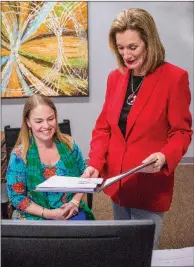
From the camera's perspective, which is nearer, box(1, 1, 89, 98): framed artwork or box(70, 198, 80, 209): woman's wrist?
box(70, 198, 80, 209): woman's wrist

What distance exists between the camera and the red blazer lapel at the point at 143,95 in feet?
4.21

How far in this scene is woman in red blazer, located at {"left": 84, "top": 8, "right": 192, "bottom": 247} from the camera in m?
1.22

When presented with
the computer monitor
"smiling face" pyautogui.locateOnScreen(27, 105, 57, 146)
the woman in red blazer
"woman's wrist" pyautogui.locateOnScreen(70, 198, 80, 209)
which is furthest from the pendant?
the computer monitor

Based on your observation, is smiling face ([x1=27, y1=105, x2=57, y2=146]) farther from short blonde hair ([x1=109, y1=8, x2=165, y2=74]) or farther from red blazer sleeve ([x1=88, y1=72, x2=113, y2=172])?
short blonde hair ([x1=109, y1=8, x2=165, y2=74])

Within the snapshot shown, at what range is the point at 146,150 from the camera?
52.0 inches

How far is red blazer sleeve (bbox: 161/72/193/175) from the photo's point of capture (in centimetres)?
124

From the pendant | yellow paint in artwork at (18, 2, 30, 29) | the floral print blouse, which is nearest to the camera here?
the pendant

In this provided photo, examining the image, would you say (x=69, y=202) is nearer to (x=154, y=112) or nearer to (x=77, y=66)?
(x=154, y=112)

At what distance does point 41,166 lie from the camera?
1.60 m

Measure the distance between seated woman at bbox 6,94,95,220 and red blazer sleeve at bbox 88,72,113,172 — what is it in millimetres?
251

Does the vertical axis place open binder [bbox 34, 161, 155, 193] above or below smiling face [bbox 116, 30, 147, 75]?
below

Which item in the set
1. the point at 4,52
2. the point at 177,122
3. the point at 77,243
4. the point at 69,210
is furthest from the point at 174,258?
the point at 4,52

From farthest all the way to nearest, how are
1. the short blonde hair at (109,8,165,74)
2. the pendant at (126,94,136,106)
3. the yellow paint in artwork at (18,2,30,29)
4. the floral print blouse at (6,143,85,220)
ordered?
the yellow paint in artwork at (18,2,30,29) → the floral print blouse at (6,143,85,220) → the pendant at (126,94,136,106) → the short blonde hair at (109,8,165,74)

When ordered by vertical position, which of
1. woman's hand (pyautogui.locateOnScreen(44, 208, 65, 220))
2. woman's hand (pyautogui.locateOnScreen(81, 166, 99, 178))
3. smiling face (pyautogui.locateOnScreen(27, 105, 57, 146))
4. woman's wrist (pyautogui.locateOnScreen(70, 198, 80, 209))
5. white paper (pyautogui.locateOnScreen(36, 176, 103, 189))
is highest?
smiling face (pyautogui.locateOnScreen(27, 105, 57, 146))
